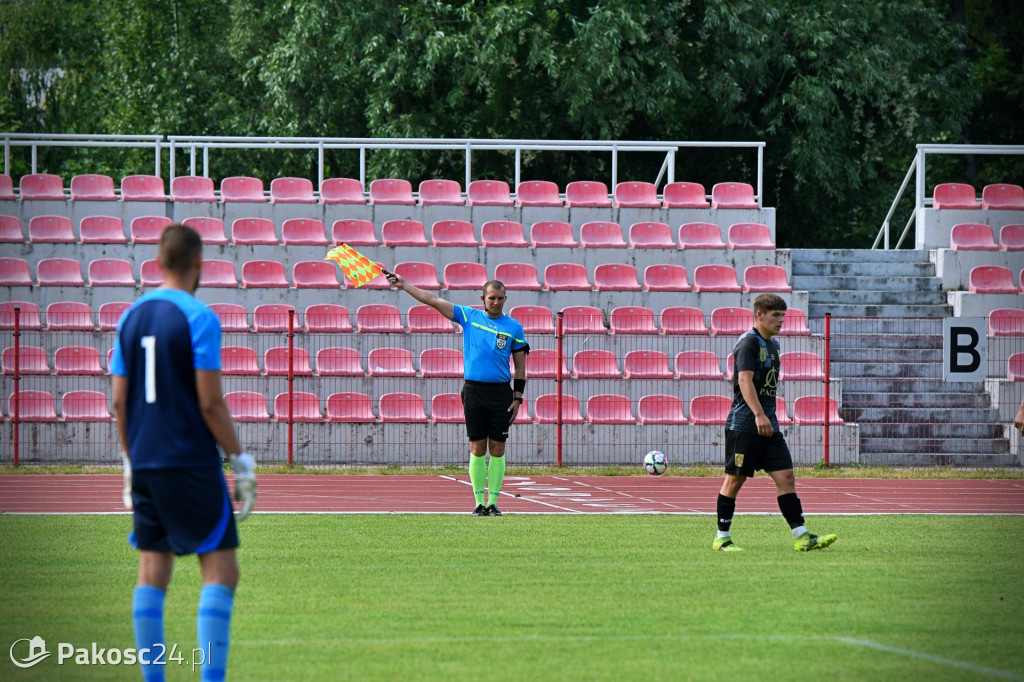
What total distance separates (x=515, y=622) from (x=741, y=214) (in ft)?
60.0

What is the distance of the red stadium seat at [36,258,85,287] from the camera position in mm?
22344

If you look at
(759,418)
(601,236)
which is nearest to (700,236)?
(601,236)

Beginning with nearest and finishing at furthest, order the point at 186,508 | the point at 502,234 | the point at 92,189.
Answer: the point at 186,508 → the point at 502,234 → the point at 92,189

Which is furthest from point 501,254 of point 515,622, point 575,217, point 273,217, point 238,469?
point 238,469

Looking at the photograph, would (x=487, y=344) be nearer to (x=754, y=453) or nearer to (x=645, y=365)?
(x=754, y=453)

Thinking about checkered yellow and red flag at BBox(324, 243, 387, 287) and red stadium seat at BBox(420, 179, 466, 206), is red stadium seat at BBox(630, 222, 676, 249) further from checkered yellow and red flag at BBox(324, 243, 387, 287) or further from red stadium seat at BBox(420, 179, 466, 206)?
checkered yellow and red flag at BBox(324, 243, 387, 287)

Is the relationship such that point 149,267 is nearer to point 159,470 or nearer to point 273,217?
point 273,217

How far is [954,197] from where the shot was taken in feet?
84.0

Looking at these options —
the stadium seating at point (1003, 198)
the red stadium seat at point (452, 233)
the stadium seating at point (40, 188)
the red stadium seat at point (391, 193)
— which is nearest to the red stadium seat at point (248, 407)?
the red stadium seat at point (452, 233)

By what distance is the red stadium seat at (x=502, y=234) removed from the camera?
23.5m

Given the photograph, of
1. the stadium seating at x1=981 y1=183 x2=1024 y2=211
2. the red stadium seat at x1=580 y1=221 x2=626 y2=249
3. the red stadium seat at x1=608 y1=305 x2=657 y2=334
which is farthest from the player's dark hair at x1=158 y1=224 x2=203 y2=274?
the stadium seating at x1=981 y1=183 x2=1024 y2=211

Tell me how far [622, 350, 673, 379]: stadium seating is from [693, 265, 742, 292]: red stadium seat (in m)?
2.55

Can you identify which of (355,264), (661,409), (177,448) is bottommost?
(661,409)

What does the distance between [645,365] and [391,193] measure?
268 inches
